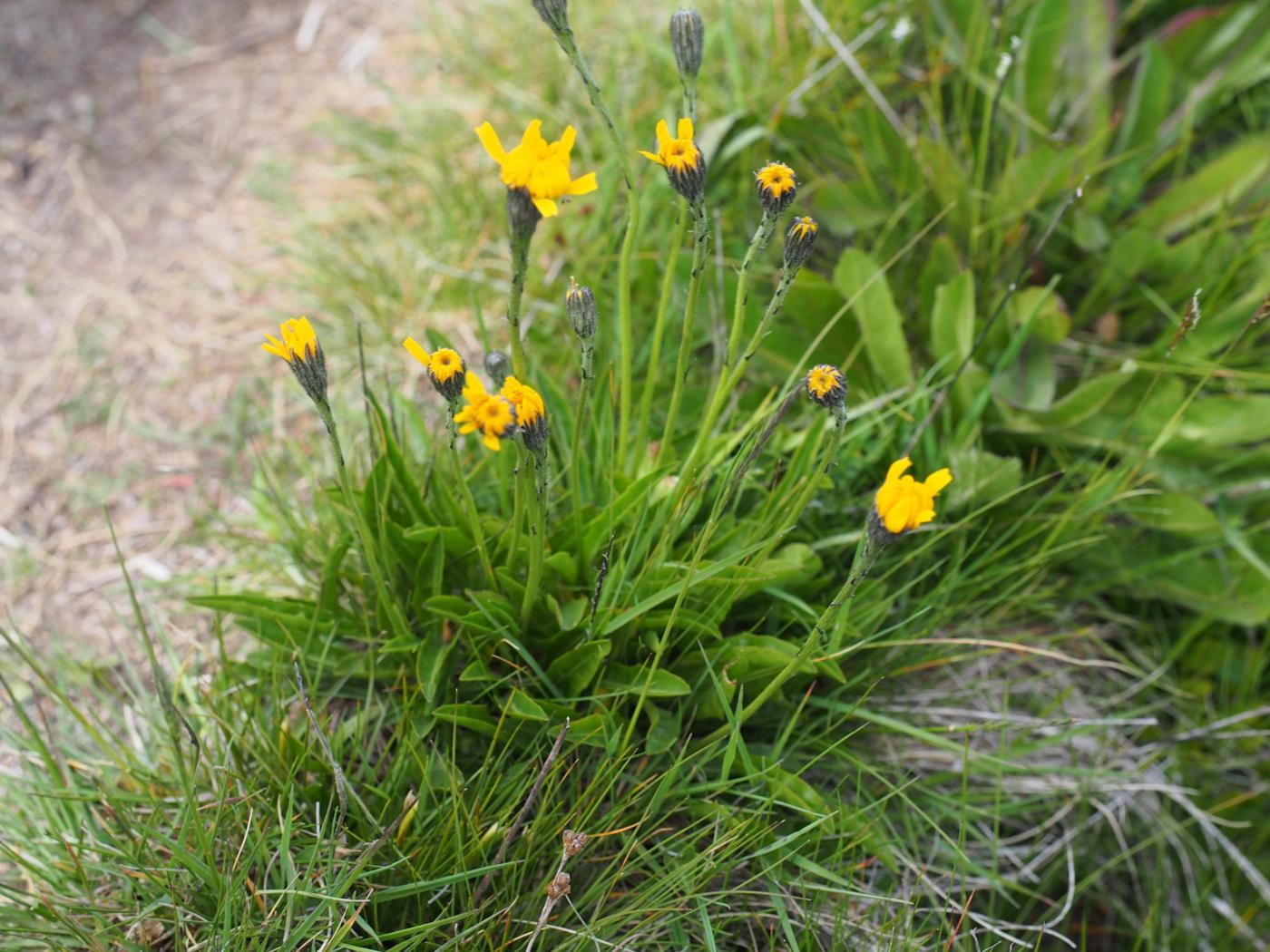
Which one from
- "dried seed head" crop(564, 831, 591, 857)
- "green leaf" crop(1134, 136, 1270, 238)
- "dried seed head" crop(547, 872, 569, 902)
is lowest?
"green leaf" crop(1134, 136, 1270, 238)

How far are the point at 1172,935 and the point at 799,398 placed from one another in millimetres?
1126

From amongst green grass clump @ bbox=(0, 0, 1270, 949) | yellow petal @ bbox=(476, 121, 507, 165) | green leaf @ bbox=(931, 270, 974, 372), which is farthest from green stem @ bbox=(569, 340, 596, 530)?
green leaf @ bbox=(931, 270, 974, 372)

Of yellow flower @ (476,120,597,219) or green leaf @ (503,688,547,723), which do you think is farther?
green leaf @ (503,688,547,723)

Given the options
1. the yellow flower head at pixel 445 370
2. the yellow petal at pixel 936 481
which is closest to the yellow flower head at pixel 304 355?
the yellow flower head at pixel 445 370

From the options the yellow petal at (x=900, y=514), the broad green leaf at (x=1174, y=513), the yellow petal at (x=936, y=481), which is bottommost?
the broad green leaf at (x=1174, y=513)

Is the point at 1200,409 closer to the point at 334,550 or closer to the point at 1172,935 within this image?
the point at 1172,935

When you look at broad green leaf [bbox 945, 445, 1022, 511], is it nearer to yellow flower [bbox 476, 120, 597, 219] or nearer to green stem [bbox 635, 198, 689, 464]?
green stem [bbox 635, 198, 689, 464]

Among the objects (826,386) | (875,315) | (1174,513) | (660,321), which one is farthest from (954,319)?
(826,386)

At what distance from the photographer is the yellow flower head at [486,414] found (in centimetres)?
99

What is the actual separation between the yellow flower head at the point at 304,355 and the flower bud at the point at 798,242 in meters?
0.51

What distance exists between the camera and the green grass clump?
1269mm

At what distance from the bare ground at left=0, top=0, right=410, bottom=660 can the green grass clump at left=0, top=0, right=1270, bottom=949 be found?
10.2 inches

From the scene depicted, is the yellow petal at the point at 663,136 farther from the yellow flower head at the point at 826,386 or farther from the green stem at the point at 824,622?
the green stem at the point at 824,622

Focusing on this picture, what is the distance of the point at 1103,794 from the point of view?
1.70 metres
